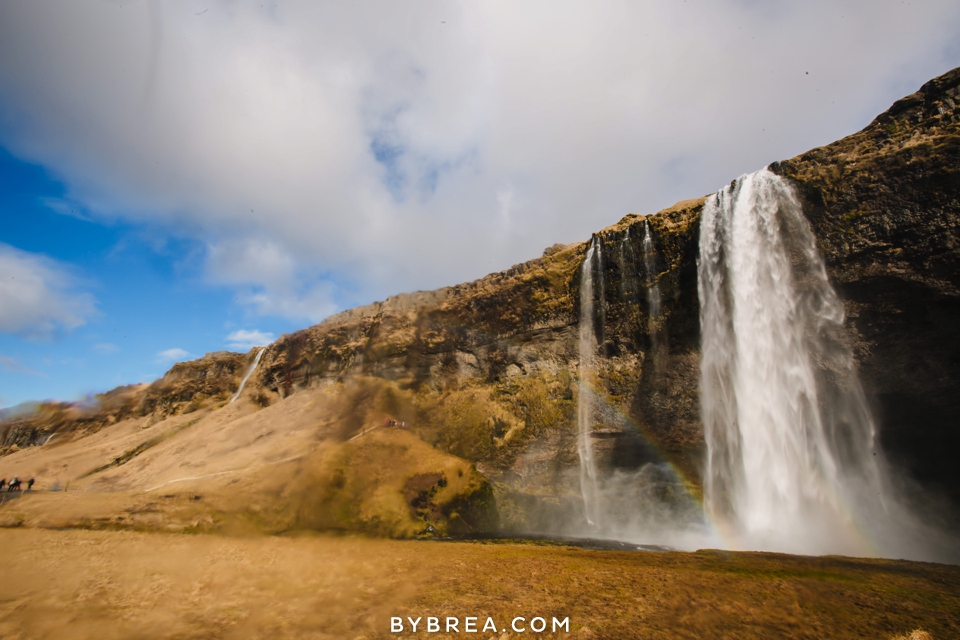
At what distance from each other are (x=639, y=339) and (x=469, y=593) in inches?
632

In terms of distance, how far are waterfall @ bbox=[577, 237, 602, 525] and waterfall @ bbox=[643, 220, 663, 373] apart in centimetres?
283

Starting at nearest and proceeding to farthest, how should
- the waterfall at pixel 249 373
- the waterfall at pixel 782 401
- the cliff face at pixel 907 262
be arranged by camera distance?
1. the cliff face at pixel 907 262
2. the waterfall at pixel 782 401
3. the waterfall at pixel 249 373

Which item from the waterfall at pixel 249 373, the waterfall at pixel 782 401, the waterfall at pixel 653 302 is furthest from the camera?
the waterfall at pixel 249 373

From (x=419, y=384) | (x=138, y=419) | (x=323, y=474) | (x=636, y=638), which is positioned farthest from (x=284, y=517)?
(x=138, y=419)

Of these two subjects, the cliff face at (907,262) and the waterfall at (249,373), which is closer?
the cliff face at (907,262)

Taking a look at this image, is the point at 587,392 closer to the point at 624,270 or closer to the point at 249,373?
the point at 624,270

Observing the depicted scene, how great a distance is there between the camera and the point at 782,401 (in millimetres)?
16781

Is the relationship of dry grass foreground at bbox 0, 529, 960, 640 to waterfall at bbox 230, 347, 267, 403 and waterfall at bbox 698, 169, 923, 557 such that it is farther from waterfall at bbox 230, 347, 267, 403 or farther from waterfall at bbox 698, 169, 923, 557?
waterfall at bbox 230, 347, 267, 403

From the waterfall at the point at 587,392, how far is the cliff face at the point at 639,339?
15.0 inches

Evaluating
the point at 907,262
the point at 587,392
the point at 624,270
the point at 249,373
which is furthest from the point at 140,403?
the point at 907,262

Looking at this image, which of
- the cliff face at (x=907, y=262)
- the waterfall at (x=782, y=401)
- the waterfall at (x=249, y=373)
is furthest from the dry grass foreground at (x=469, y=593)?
the waterfall at (x=249, y=373)

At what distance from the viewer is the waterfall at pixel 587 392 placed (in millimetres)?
21969

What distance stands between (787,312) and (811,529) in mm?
8086

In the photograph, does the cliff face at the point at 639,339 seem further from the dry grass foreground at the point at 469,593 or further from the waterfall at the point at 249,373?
the dry grass foreground at the point at 469,593
